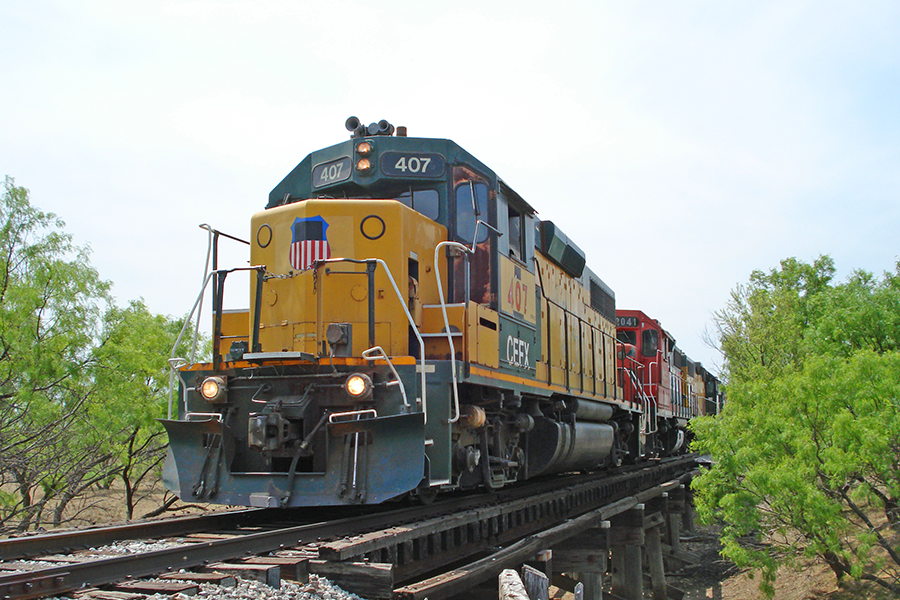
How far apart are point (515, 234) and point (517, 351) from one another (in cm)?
139

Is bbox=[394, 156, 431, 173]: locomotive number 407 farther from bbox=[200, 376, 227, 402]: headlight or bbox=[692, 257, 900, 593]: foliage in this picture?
bbox=[692, 257, 900, 593]: foliage

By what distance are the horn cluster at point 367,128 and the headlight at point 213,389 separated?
2.97 meters

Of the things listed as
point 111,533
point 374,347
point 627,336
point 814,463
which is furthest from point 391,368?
point 627,336

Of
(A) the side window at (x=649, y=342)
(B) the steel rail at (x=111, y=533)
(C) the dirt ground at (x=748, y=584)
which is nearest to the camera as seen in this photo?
(B) the steel rail at (x=111, y=533)

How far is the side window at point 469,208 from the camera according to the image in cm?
749

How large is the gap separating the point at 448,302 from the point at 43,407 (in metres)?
10.0

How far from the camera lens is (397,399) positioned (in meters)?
5.86

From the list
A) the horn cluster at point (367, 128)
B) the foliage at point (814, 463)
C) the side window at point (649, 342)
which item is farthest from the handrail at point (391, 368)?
the side window at point (649, 342)

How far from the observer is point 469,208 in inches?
296

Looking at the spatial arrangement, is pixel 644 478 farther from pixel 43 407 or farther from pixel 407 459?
pixel 43 407

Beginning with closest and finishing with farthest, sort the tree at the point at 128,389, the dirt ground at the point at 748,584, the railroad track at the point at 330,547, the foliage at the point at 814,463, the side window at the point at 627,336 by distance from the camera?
the railroad track at the point at 330,547 < the foliage at the point at 814,463 < the tree at the point at 128,389 < the dirt ground at the point at 748,584 < the side window at the point at 627,336

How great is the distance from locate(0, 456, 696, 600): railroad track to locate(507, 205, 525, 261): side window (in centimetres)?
273

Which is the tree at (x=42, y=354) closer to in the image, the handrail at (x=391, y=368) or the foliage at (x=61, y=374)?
the foliage at (x=61, y=374)

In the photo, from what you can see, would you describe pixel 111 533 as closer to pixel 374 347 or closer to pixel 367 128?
pixel 374 347
